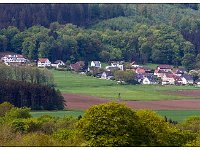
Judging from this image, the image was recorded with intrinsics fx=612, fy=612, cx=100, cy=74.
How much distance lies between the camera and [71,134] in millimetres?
15945

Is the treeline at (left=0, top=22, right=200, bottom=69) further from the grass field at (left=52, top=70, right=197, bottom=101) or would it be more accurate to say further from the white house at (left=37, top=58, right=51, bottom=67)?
the grass field at (left=52, top=70, right=197, bottom=101)

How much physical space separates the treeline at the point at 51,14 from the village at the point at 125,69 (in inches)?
467

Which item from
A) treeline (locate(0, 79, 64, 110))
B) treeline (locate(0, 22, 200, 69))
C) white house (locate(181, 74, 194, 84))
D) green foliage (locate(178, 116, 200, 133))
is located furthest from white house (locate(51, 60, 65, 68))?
green foliage (locate(178, 116, 200, 133))

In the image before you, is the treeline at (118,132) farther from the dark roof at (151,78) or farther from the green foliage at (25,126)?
the dark roof at (151,78)

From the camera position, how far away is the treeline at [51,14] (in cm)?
5959

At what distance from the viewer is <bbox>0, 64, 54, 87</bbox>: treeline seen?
35.9 meters

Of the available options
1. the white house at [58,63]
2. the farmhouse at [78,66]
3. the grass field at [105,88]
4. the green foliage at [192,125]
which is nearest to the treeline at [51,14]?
the white house at [58,63]

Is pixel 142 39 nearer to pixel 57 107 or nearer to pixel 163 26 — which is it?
pixel 163 26

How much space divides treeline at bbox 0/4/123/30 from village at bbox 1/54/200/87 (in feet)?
38.9

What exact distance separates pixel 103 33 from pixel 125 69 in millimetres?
12792

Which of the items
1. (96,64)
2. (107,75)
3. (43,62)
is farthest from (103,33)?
(107,75)

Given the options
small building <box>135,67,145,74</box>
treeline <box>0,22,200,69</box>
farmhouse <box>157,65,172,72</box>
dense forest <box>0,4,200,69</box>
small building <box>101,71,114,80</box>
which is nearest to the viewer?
small building <box>101,71,114,80</box>

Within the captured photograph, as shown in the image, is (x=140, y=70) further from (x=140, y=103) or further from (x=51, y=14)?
(x=51, y=14)

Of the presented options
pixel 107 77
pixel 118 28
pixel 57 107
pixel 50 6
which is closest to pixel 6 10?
pixel 50 6
